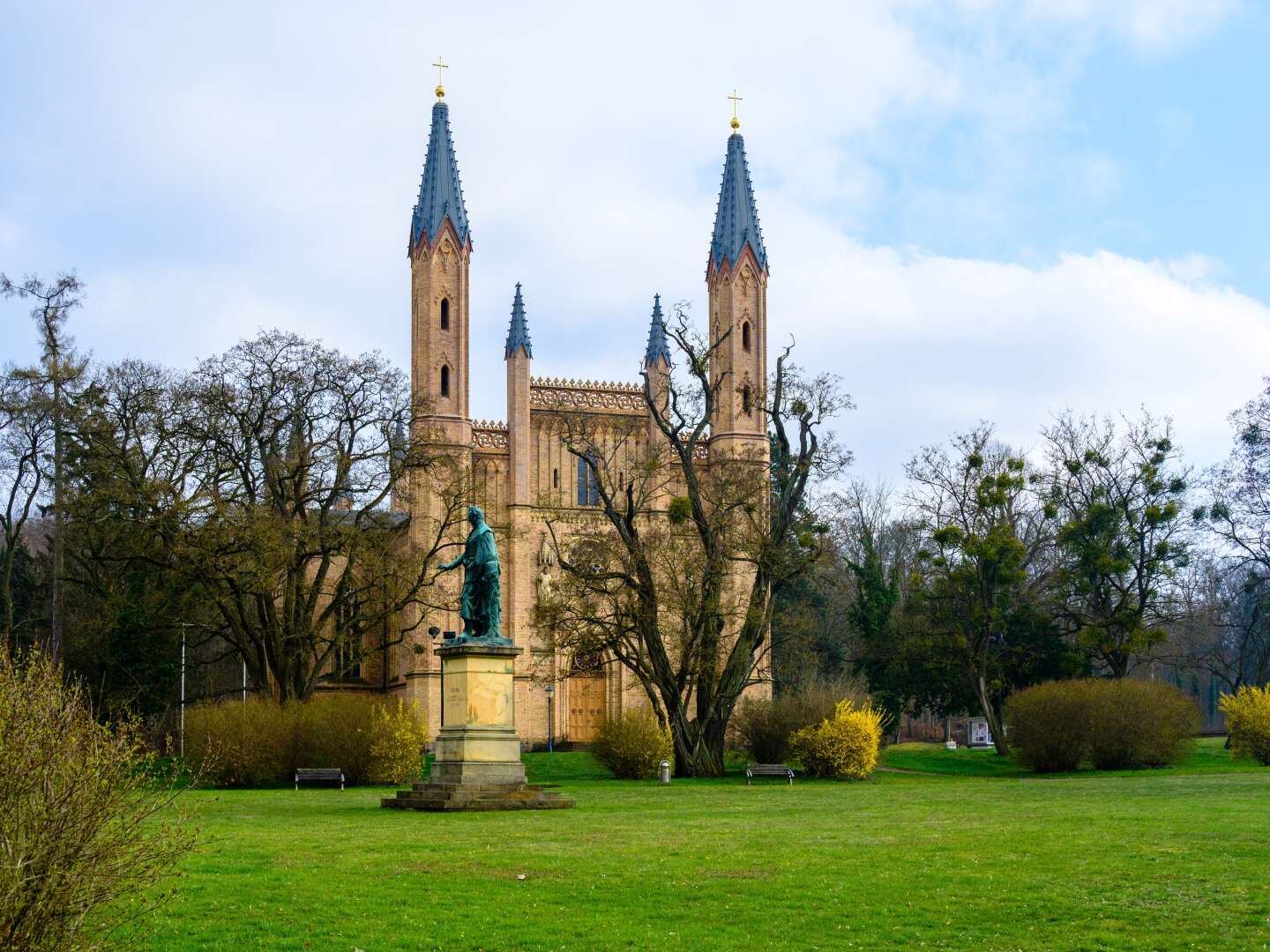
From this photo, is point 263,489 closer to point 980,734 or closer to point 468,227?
point 468,227

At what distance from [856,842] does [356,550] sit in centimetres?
2605

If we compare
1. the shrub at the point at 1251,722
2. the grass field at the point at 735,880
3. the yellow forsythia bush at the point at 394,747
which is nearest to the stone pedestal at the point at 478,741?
the grass field at the point at 735,880

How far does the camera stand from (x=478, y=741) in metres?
24.0

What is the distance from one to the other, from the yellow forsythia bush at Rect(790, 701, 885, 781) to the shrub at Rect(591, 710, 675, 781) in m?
3.51

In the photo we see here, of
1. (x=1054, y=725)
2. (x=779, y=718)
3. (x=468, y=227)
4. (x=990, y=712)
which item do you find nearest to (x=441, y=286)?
(x=468, y=227)

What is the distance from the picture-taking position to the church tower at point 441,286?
2186 inches

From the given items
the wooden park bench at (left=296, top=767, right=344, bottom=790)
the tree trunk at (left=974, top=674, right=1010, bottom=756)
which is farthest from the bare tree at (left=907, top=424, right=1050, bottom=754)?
the wooden park bench at (left=296, top=767, right=344, bottom=790)

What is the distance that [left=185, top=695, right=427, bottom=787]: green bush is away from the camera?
34.4 metres

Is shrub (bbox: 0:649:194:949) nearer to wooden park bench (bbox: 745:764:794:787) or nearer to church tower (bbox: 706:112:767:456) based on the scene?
wooden park bench (bbox: 745:764:794:787)

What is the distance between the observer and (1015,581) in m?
49.3

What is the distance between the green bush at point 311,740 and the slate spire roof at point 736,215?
95.8 feet

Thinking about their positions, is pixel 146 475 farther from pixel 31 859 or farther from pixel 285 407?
pixel 31 859

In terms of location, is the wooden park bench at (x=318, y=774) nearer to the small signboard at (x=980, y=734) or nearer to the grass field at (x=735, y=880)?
the grass field at (x=735, y=880)

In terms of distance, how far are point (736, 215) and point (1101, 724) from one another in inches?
1118
